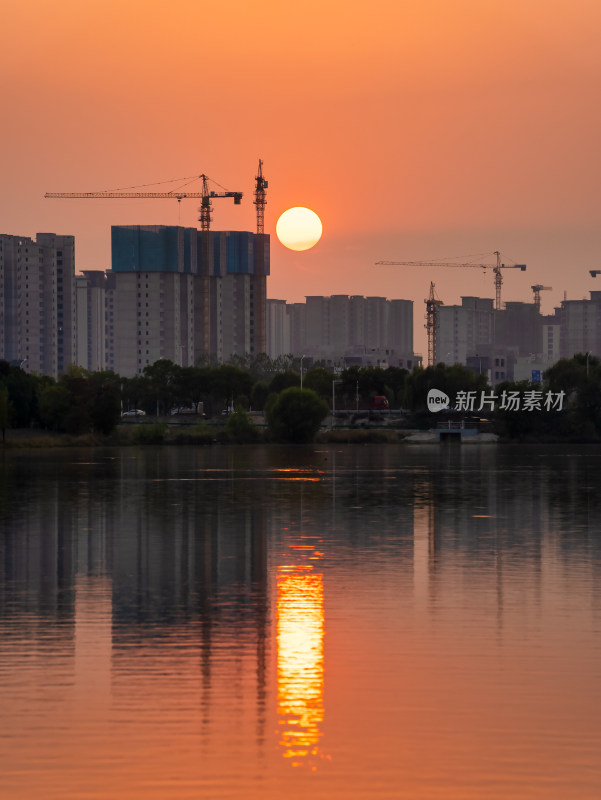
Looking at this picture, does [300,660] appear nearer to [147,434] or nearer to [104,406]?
[104,406]

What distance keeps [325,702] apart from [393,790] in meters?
3.44

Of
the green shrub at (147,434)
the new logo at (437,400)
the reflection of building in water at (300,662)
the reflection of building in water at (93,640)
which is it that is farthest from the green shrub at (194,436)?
the reflection of building in water at (300,662)

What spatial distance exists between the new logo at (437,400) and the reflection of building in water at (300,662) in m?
161

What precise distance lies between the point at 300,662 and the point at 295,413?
131m

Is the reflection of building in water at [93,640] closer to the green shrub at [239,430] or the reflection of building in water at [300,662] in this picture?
the reflection of building in water at [300,662]

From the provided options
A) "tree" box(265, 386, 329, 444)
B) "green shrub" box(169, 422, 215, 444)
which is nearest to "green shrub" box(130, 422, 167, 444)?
"green shrub" box(169, 422, 215, 444)

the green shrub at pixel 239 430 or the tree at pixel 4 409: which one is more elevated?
the tree at pixel 4 409

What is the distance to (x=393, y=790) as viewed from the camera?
38.4 feet

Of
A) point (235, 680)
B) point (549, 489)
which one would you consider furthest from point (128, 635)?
point (549, 489)

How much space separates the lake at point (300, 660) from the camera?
1234 centimetres

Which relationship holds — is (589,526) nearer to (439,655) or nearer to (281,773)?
(439,655)

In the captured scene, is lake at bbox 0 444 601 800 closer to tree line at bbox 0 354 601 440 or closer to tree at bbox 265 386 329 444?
tree line at bbox 0 354 601 440

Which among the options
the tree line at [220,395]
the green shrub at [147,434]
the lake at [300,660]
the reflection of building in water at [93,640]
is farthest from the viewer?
the green shrub at [147,434]

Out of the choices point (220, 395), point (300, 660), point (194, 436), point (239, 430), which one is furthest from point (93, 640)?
point (220, 395)
